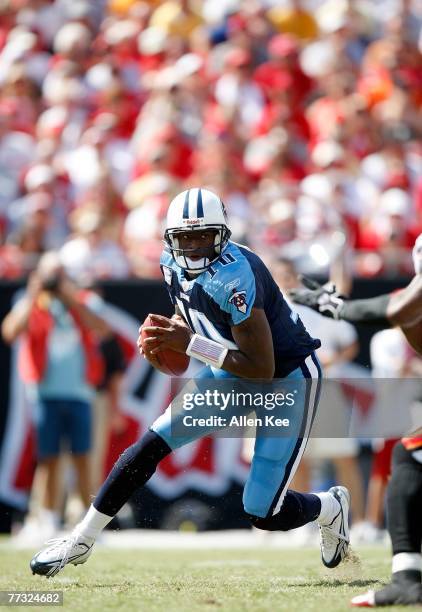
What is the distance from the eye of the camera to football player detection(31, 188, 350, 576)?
17.4 feet

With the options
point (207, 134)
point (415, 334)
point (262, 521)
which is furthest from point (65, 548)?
point (207, 134)

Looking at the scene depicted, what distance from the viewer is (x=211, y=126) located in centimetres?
1066

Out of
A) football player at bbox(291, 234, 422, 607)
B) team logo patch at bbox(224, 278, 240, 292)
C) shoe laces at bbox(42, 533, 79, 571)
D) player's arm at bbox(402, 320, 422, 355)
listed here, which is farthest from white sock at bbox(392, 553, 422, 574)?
shoe laces at bbox(42, 533, 79, 571)

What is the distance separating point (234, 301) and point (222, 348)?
244 mm

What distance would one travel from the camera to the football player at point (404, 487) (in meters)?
4.64

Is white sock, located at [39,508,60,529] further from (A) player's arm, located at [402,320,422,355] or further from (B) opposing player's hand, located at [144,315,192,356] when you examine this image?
(A) player's arm, located at [402,320,422,355]

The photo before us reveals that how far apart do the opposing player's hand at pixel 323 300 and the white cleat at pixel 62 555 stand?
1548 millimetres

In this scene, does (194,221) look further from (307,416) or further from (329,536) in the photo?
(329,536)

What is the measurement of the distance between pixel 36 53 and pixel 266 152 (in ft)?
9.36

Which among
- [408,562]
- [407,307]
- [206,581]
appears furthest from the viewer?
[206,581]

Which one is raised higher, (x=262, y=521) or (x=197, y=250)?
(x=197, y=250)

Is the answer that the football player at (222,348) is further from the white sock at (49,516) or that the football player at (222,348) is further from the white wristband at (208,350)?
the white sock at (49,516)

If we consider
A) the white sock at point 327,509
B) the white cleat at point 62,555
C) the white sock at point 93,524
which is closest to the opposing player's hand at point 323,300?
the white sock at point 327,509

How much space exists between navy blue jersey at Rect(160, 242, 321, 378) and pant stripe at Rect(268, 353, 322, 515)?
0.07m
